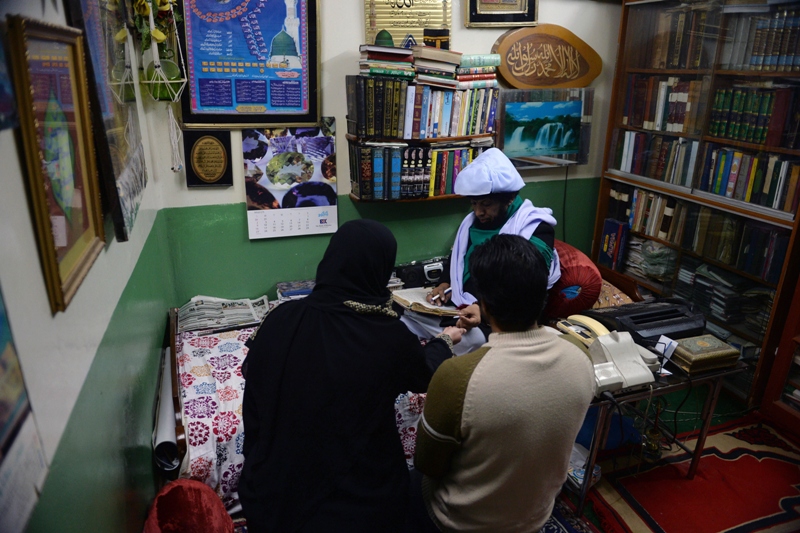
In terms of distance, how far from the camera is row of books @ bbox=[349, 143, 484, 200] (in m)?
3.11

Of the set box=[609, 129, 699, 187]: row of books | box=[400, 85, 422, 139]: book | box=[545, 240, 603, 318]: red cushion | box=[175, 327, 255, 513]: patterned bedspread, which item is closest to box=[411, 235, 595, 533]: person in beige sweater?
box=[175, 327, 255, 513]: patterned bedspread

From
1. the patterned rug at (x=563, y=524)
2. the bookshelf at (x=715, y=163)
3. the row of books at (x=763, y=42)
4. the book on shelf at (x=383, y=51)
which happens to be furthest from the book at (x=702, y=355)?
the book on shelf at (x=383, y=51)

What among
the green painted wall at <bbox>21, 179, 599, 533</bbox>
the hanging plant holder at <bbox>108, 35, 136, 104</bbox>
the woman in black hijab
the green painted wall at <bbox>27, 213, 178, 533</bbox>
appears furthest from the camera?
the hanging plant holder at <bbox>108, 35, 136, 104</bbox>

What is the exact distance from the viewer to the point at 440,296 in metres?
2.90

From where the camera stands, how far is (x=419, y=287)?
3.36 m

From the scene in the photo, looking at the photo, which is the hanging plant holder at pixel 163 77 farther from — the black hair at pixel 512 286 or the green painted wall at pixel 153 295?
the black hair at pixel 512 286

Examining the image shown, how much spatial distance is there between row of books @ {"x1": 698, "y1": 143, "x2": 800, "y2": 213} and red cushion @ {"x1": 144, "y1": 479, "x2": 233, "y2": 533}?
2992 millimetres

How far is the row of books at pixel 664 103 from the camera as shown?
3.26 m

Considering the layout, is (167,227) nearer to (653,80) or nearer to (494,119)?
(494,119)

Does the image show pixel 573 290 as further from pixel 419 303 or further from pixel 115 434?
pixel 115 434

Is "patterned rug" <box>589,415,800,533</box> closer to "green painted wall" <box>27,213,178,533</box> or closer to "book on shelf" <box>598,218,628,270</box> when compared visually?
"book on shelf" <box>598,218,628,270</box>

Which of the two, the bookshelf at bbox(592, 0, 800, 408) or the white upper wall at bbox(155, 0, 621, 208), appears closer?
the bookshelf at bbox(592, 0, 800, 408)

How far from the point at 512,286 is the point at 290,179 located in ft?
7.20

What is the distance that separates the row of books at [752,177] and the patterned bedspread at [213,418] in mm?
2860
